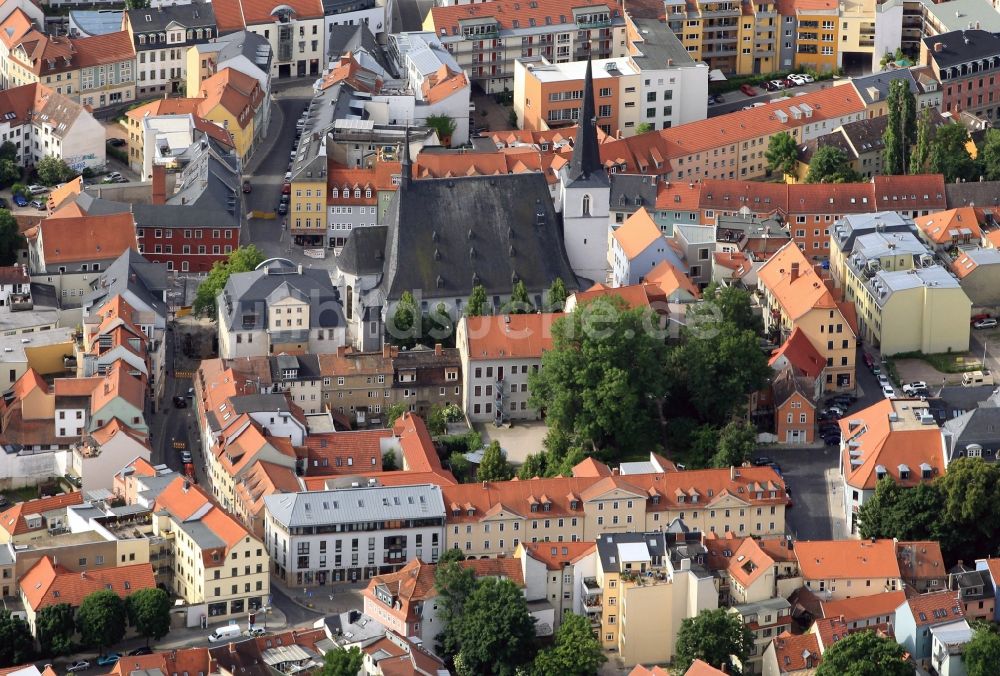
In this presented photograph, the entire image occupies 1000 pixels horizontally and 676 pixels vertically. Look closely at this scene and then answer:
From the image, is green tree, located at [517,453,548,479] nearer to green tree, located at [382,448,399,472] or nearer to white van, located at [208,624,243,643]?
green tree, located at [382,448,399,472]

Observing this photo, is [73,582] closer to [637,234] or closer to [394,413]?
[394,413]

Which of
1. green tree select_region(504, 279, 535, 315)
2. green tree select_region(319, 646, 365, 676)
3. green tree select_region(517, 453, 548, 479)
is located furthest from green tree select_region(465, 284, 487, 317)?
green tree select_region(319, 646, 365, 676)

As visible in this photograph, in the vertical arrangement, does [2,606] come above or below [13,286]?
below

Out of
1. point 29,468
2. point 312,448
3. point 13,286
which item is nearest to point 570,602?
point 312,448

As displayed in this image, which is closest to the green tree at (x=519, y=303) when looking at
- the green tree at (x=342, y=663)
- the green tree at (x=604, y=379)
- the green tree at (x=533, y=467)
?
the green tree at (x=604, y=379)

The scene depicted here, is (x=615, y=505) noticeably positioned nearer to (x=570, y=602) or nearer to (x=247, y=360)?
(x=570, y=602)

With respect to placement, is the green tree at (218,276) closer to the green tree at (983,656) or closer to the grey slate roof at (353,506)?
the grey slate roof at (353,506)

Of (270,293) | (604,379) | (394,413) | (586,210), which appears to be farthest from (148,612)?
(586,210)
